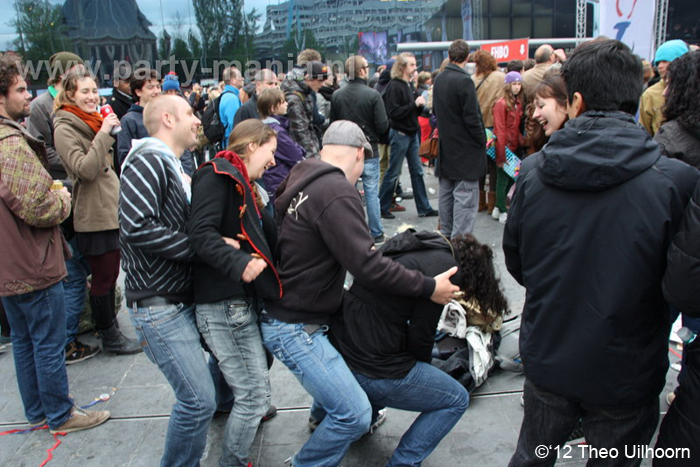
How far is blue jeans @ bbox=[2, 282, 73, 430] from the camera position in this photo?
2791 millimetres

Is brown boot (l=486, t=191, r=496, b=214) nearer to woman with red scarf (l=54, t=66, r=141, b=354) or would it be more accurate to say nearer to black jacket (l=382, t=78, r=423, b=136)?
black jacket (l=382, t=78, r=423, b=136)

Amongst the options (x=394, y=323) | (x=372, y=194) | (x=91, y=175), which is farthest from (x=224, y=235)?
(x=372, y=194)

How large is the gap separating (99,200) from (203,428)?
186 centimetres

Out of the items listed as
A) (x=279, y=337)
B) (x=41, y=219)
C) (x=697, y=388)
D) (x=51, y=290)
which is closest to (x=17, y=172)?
(x=41, y=219)

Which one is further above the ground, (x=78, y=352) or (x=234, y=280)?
(x=234, y=280)

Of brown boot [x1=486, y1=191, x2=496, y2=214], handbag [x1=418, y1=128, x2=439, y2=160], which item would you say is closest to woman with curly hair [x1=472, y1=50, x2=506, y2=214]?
brown boot [x1=486, y1=191, x2=496, y2=214]

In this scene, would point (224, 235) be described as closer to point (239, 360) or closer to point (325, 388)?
point (239, 360)

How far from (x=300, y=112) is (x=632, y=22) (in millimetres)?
4603

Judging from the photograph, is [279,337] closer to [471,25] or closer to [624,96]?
[624,96]

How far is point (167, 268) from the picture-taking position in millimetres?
2354

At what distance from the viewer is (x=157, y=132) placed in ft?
7.88

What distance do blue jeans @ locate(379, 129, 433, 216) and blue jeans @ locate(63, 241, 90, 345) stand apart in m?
3.97

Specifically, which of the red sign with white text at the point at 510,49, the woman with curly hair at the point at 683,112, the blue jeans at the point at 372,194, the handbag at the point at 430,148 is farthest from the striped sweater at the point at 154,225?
the red sign with white text at the point at 510,49

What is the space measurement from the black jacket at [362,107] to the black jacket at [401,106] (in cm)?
46
